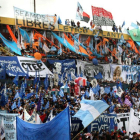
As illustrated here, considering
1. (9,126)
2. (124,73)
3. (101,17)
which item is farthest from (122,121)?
(101,17)

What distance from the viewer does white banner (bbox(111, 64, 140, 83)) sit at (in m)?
26.5

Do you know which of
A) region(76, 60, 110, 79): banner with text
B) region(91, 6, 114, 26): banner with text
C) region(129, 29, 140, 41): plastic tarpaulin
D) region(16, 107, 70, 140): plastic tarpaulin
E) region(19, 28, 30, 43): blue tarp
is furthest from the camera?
region(129, 29, 140, 41): plastic tarpaulin

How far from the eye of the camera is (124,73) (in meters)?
27.1

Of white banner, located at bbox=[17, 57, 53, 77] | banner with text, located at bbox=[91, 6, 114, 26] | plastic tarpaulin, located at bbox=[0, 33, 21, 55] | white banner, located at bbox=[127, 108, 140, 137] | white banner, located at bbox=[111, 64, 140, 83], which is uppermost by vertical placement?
banner with text, located at bbox=[91, 6, 114, 26]

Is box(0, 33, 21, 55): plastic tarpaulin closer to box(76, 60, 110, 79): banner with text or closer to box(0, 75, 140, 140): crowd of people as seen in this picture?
box(0, 75, 140, 140): crowd of people

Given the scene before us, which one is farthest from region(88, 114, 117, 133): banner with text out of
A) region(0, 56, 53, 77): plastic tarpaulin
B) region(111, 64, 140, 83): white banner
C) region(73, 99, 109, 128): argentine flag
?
region(111, 64, 140, 83): white banner

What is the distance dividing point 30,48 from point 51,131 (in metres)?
15.3

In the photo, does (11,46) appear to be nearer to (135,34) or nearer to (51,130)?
(51,130)

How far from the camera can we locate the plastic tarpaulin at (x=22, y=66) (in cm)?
1872

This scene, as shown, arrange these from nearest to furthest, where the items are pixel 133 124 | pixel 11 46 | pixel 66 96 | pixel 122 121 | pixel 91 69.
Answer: pixel 133 124 < pixel 122 121 < pixel 66 96 < pixel 11 46 < pixel 91 69

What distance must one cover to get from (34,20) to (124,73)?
9884mm

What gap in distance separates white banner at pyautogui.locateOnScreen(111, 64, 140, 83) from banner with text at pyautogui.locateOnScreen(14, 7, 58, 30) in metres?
6.88

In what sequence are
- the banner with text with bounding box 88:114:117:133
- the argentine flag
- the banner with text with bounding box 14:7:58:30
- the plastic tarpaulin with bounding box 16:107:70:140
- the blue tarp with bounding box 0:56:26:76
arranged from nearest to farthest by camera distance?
1. the plastic tarpaulin with bounding box 16:107:70:140
2. the argentine flag
3. the banner with text with bounding box 88:114:117:133
4. the blue tarp with bounding box 0:56:26:76
5. the banner with text with bounding box 14:7:58:30

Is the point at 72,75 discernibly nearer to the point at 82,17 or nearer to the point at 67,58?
the point at 67,58
